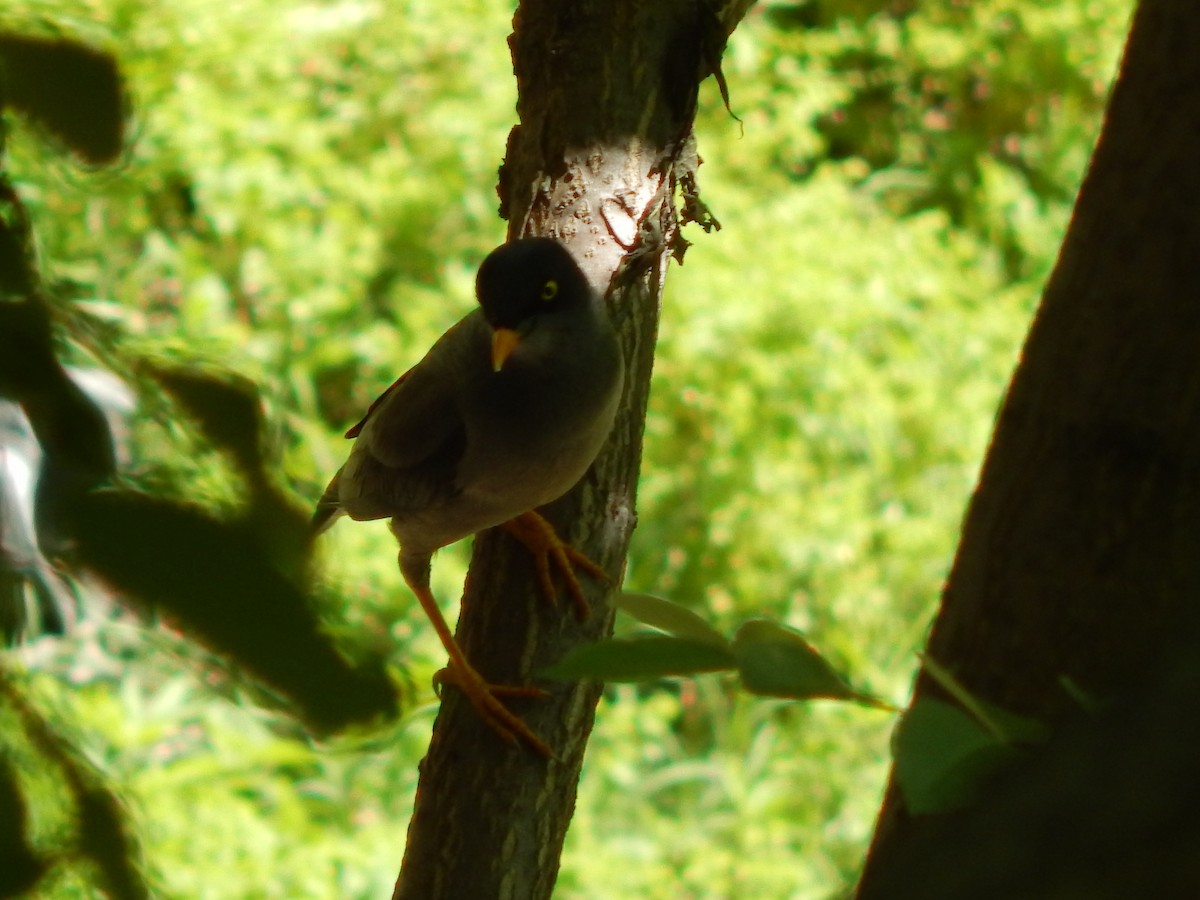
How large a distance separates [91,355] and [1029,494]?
0.92 metres

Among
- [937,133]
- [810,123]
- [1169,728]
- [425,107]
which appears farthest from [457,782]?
[937,133]

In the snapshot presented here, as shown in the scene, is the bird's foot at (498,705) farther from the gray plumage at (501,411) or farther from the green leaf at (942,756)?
the green leaf at (942,756)

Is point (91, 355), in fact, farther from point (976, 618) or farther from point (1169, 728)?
point (976, 618)

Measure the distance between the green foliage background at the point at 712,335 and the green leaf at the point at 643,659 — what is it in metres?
1.66

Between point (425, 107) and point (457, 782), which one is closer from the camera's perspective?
point (457, 782)

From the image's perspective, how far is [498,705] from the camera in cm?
218

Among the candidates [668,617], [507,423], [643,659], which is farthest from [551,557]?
Answer: [643,659]

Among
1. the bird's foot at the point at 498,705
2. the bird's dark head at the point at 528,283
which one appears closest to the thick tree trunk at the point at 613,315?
the bird's foot at the point at 498,705

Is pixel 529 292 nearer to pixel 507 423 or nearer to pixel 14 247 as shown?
pixel 507 423

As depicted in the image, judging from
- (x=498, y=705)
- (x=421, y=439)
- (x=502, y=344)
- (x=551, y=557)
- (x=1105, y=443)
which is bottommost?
(x=498, y=705)

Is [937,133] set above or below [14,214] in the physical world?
above

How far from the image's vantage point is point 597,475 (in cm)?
236

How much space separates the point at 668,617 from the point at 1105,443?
60 cm

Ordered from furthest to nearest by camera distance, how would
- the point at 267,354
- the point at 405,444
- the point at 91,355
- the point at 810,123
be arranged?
the point at 810,123
the point at 267,354
the point at 405,444
the point at 91,355
